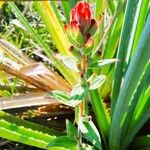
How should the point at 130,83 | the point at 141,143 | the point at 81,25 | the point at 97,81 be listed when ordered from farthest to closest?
the point at 141,143 → the point at 130,83 → the point at 97,81 → the point at 81,25

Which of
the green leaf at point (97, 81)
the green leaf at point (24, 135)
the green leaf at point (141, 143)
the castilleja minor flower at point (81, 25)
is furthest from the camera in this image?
the green leaf at point (141, 143)

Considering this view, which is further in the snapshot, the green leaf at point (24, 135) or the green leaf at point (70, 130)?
the green leaf at point (24, 135)

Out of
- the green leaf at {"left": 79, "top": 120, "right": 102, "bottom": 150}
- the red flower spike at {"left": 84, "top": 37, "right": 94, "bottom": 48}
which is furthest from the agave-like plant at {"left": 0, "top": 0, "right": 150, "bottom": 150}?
the red flower spike at {"left": 84, "top": 37, "right": 94, "bottom": 48}

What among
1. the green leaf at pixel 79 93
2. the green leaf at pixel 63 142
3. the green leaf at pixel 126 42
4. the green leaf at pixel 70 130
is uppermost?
the green leaf at pixel 126 42

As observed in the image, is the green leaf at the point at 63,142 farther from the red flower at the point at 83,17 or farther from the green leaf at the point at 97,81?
the red flower at the point at 83,17

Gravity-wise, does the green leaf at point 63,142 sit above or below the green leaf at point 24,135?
below

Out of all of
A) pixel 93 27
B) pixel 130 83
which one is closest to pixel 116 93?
pixel 130 83

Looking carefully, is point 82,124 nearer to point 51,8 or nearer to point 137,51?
point 137,51

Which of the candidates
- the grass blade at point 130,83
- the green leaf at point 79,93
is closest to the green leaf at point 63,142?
the green leaf at point 79,93

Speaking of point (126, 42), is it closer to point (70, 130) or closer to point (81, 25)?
point (70, 130)
